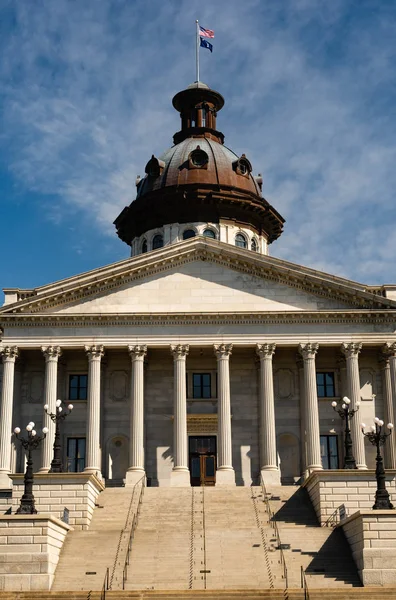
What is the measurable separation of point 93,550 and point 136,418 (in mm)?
15855

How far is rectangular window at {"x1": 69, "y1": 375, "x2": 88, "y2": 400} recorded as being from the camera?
57.8m

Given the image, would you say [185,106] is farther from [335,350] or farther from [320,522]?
[320,522]

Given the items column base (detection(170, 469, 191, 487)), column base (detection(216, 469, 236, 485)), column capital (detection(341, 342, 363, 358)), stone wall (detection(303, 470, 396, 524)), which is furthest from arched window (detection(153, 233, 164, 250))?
stone wall (detection(303, 470, 396, 524))

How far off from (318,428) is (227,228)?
21.8 metres

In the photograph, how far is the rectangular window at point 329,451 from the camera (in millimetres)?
56469

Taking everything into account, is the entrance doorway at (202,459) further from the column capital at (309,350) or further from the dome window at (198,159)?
the dome window at (198,159)

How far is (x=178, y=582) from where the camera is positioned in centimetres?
3569

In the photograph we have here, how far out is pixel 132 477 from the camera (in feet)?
175

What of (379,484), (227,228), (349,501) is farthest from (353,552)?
(227,228)

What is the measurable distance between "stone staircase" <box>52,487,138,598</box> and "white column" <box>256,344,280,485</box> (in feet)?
32.0

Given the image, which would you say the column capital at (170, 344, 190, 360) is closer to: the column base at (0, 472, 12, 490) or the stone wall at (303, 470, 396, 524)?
the column base at (0, 472, 12, 490)

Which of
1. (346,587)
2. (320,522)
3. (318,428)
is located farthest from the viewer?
(318,428)

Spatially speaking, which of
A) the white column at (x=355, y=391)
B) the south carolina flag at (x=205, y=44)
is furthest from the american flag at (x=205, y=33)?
the white column at (x=355, y=391)

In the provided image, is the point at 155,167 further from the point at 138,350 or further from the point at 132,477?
the point at 132,477
